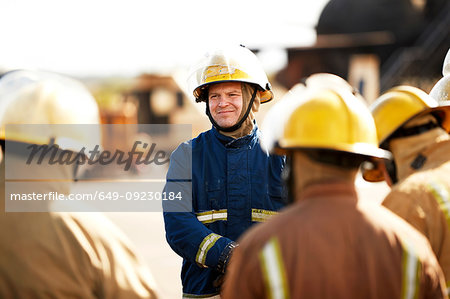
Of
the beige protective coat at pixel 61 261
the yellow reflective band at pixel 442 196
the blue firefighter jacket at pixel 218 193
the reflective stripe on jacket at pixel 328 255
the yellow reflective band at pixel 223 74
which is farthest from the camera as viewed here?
the yellow reflective band at pixel 223 74

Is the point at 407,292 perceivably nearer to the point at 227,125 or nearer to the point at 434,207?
the point at 434,207

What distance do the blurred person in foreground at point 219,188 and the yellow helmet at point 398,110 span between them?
0.80 meters

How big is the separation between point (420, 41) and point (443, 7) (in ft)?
7.22

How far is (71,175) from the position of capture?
2262 millimetres

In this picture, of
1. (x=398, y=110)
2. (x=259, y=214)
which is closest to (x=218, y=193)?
(x=259, y=214)

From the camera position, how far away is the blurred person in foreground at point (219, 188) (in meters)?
2.97

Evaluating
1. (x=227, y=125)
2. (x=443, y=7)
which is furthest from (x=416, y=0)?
(x=227, y=125)

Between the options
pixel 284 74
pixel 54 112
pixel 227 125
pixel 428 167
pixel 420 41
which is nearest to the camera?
pixel 54 112

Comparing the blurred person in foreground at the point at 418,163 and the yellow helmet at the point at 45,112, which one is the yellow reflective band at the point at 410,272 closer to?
the blurred person in foreground at the point at 418,163

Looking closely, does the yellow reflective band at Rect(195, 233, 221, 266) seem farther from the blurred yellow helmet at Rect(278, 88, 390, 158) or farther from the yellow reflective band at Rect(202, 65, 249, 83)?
the blurred yellow helmet at Rect(278, 88, 390, 158)

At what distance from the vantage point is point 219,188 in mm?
3145

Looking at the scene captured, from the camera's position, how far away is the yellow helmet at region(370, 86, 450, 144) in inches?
98.7

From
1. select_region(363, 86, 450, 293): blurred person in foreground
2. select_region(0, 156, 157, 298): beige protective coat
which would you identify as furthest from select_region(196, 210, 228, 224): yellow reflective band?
select_region(0, 156, 157, 298): beige protective coat

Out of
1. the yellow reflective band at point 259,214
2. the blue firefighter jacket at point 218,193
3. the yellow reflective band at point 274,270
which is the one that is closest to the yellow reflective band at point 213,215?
the blue firefighter jacket at point 218,193
